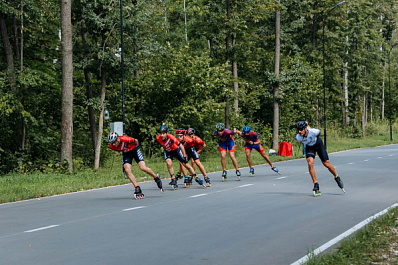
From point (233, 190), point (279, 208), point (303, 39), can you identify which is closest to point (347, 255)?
point (279, 208)

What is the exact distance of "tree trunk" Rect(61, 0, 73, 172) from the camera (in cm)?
2205

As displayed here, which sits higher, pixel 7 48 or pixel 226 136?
pixel 7 48

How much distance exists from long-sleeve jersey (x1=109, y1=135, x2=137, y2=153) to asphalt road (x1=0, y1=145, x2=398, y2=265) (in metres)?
1.25

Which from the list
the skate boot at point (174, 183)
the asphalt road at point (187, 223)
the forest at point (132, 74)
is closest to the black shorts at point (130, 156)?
the asphalt road at point (187, 223)

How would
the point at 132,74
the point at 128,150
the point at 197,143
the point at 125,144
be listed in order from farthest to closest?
Result: the point at 132,74
the point at 197,143
the point at 128,150
the point at 125,144

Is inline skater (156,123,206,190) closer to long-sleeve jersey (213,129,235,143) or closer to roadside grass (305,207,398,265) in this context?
long-sleeve jersey (213,129,235,143)

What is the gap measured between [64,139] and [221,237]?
50.7 ft

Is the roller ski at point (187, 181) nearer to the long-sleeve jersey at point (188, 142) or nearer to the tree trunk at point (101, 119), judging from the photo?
the long-sleeve jersey at point (188, 142)

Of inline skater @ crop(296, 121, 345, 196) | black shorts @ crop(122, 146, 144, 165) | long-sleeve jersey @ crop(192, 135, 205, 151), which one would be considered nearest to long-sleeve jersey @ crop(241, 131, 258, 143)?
long-sleeve jersey @ crop(192, 135, 205, 151)

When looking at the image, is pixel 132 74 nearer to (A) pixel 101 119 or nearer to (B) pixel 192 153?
(A) pixel 101 119

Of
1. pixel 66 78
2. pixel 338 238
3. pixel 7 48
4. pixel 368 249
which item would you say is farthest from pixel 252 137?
pixel 368 249

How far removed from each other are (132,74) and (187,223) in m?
21.1

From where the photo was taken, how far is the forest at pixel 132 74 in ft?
81.7

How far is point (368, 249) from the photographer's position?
23.6ft
